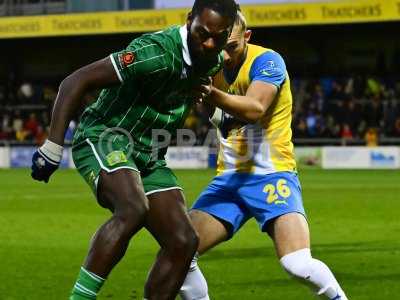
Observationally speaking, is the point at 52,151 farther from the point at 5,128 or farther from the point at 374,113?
the point at 5,128

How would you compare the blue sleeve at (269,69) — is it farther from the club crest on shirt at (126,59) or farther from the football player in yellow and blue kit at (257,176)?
the club crest on shirt at (126,59)

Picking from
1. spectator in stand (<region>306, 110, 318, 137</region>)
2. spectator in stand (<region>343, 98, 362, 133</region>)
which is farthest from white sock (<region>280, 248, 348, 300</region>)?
spectator in stand (<region>306, 110, 318, 137</region>)

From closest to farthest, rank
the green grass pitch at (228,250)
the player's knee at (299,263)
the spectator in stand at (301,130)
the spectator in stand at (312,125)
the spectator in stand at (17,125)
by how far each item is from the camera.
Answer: the player's knee at (299,263)
the green grass pitch at (228,250)
the spectator in stand at (301,130)
the spectator in stand at (312,125)
the spectator in stand at (17,125)

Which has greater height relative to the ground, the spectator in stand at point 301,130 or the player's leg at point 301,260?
the player's leg at point 301,260

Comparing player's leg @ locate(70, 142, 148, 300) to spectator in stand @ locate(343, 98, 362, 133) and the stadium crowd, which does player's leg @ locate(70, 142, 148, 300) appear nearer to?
the stadium crowd

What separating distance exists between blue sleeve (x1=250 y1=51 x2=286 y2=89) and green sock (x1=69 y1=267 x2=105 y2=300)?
68.6 inches

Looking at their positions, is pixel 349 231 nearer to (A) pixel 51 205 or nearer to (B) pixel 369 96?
(A) pixel 51 205

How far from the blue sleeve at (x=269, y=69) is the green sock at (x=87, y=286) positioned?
1743 millimetres

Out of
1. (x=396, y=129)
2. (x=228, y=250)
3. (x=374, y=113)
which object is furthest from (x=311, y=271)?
(x=374, y=113)

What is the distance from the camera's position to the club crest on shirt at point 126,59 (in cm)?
598

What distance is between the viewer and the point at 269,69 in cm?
684

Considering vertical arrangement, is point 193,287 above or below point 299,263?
below

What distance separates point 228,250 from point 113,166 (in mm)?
6624

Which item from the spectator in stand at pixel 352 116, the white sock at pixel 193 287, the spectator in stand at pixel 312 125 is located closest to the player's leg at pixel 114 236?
the white sock at pixel 193 287
